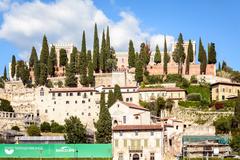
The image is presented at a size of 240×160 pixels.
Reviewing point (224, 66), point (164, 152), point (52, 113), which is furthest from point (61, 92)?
point (224, 66)

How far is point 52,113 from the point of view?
9881cm

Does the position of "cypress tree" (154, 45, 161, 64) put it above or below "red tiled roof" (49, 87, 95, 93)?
above

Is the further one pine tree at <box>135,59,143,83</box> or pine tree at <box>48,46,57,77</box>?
pine tree at <box>48,46,57,77</box>

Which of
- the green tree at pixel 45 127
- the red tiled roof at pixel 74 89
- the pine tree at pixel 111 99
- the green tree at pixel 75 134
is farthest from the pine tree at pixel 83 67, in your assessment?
the green tree at pixel 75 134

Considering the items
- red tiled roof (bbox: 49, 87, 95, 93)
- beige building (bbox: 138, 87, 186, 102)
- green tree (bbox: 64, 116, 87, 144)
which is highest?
red tiled roof (bbox: 49, 87, 95, 93)

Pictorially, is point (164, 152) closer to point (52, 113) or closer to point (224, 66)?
point (52, 113)

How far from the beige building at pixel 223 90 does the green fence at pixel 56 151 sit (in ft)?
107

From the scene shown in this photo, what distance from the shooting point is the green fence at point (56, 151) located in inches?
2790

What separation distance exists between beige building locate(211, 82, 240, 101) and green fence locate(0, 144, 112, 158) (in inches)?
1285

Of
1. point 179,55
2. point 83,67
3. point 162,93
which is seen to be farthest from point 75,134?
point 179,55

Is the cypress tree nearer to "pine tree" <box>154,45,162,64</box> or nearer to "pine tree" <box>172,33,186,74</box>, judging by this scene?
"pine tree" <box>154,45,162,64</box>

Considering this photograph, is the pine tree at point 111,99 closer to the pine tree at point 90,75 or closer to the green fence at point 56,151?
the pine tree at point 90,75

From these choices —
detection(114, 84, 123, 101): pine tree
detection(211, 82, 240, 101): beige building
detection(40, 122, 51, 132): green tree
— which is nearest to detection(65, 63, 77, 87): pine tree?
detection(114, 84, 123, 101): pine tree

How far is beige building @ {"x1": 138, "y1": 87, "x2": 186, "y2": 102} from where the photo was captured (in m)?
97.2
